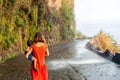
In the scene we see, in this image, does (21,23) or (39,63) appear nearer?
(39,63)

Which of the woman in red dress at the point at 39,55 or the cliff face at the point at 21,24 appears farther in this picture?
the cliff face at the point at 21,24

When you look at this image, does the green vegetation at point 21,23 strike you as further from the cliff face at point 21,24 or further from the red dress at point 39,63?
the red dress at point 39,63

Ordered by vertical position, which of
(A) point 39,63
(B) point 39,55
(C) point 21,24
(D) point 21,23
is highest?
(D) point 21,23

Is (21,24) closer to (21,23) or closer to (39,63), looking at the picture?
(21,23)

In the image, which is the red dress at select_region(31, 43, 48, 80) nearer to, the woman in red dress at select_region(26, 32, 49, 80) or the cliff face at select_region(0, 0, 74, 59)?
the woman in red dress at select_region(26, 32, 49, 80)

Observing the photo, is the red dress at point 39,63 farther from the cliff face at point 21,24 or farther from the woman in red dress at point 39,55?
the cliff face at point 21,24

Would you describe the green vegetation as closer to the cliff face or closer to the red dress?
the cliff face

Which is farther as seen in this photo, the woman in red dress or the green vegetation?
the green vegetation

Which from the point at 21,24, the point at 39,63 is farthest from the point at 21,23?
the point at 39,63

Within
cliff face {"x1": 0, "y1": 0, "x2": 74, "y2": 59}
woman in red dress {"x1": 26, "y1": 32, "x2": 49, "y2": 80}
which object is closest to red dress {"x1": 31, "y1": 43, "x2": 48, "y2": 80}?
woman in red dress {"x1": 26, "y1": 32, "x2": 49, "y2": 80}

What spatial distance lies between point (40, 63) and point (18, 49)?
2795 centimetres

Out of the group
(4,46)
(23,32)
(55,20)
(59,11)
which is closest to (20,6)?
(23,32)

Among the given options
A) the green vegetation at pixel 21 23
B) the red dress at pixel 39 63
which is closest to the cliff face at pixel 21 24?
the green vegetation at pixel 21 23

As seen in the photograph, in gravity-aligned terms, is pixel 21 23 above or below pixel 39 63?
above
